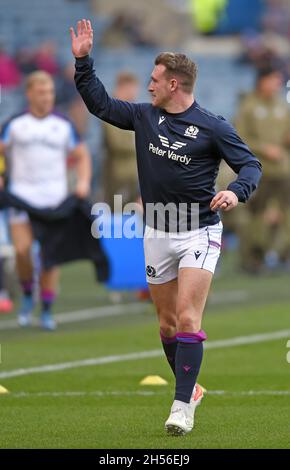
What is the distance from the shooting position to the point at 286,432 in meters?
8.04

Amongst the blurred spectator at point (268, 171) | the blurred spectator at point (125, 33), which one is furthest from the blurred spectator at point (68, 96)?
the blurred spectator at point (268, 171)

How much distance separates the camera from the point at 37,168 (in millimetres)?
14141

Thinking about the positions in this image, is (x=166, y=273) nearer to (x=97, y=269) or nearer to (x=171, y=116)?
(x=171, y=116)

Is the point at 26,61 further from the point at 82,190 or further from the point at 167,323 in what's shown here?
the point at 167,323

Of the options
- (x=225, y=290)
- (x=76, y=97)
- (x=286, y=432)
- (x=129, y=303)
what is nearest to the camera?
(x=286, y=432)

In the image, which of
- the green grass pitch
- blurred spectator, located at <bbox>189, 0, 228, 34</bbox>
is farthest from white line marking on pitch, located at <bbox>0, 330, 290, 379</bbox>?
blurred spectator, located at <bbox>189, 0, 228, 34</bbox>

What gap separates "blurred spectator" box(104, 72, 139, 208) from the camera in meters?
18.2

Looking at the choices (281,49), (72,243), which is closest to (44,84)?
(72,243)

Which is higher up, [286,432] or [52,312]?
[52,312]

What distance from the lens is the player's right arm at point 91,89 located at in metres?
8.41

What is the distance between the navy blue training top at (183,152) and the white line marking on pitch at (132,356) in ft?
9.36

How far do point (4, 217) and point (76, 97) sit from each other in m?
8.68

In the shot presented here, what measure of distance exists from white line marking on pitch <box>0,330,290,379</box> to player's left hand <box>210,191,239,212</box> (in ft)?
11.0

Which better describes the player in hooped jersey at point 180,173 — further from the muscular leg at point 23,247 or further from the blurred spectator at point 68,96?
the blurred spectator at point 68,96
